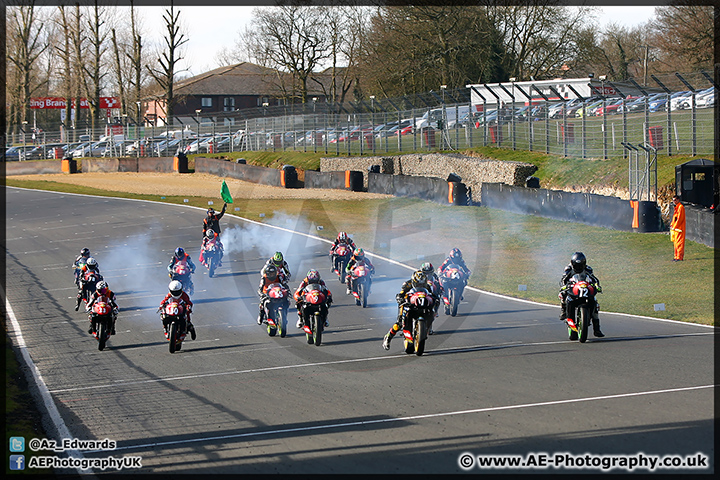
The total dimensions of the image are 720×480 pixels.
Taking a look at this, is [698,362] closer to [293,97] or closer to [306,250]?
[306,250]

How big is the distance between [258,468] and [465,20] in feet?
210

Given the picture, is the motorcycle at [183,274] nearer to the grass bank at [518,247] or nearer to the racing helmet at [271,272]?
the racing helmet at [271,272]

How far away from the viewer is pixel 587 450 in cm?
811

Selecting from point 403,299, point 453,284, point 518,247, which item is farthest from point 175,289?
point 518,247

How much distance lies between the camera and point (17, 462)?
8.35 metres

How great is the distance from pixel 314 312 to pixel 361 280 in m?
3.61

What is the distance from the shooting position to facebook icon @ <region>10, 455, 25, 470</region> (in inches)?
324

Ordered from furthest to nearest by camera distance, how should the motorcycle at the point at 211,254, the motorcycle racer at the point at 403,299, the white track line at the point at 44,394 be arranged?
1. the motorcycle at the point at 211,254
2. the motorcycle racer at the point at 403,299
3. the white track line at the point at 44,394

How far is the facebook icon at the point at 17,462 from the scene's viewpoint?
8234 mm

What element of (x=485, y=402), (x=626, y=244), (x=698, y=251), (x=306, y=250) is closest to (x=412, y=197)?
(x=306, y=250)

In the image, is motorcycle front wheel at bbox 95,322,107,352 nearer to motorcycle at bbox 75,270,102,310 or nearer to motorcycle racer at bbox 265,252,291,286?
motorcycle racer at bbox 265,252,291,286

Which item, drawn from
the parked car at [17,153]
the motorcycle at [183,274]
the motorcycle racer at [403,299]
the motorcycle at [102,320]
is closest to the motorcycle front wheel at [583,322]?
the motorcycle racer at [403,299]

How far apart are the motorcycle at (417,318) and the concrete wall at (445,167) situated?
20.5m

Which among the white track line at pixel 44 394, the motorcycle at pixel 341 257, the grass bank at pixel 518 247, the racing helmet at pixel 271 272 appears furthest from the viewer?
the motorcycle at pixel 341 257
